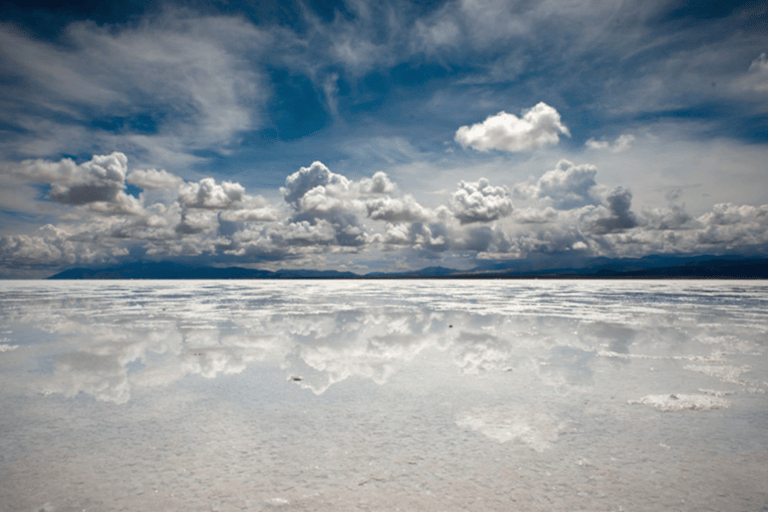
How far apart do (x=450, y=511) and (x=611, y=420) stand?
4.33 m

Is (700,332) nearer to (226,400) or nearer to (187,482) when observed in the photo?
(226,400)

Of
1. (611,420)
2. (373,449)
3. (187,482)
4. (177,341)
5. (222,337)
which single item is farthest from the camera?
(222,337)

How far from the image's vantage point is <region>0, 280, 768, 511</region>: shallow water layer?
16.4 feet

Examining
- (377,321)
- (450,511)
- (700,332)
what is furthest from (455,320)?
(450,511)

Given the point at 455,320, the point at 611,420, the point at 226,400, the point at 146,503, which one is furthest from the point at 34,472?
the point at 455,320

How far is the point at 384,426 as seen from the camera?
23.5 feet

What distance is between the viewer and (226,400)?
8750 mm

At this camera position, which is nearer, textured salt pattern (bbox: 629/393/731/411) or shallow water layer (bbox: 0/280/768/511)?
shallow water layer (bbox: 0/280/768/511)

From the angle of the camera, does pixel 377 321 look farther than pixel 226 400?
Yes

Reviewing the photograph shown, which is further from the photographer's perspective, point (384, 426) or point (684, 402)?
point (684, 402)

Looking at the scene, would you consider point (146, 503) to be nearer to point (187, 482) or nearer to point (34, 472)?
point (187, 482)

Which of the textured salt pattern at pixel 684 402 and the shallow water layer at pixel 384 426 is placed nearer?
the shallow water layer at pixel 384 426

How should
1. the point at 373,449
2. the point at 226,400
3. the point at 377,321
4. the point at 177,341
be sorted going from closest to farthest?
the point at 373,449
the point at 226,400
the point at 177,341
the point at 377,321

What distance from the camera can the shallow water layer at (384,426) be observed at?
499cm
